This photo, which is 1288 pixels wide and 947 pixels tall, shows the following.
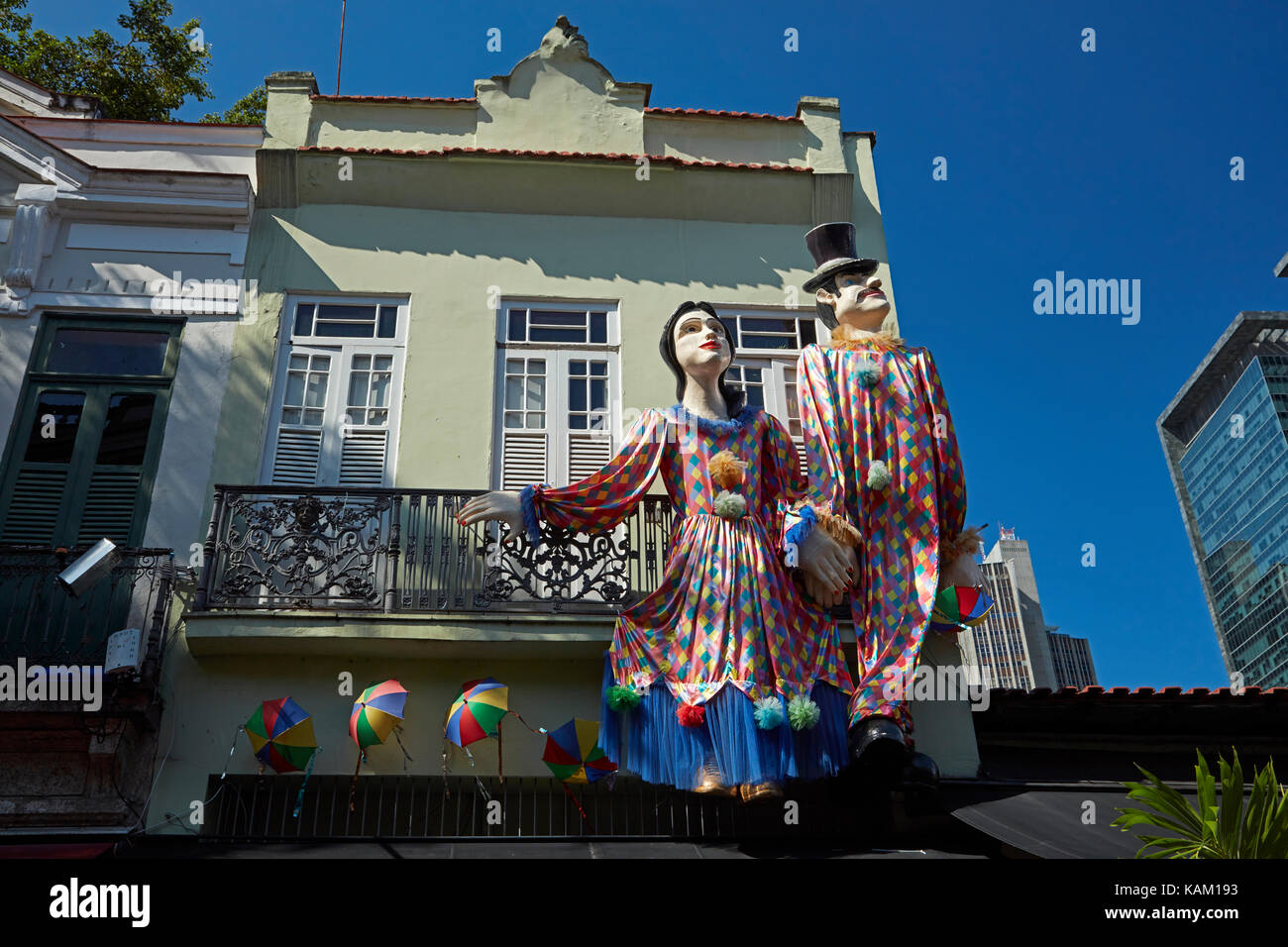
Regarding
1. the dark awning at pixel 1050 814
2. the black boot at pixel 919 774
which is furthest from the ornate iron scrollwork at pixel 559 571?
the dark awning at pixel 1050 814

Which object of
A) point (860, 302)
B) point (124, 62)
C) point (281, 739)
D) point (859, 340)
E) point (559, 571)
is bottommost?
point (281, 739)

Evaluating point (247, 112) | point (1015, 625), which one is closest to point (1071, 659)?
point (1015, 625)

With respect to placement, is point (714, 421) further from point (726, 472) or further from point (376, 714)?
point (376, 714)

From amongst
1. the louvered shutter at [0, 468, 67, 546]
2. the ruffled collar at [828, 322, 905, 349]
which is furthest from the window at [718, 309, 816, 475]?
the louvered shutter at [0, 468, 67, 546]

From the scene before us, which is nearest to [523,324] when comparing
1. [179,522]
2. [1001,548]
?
[179,522]

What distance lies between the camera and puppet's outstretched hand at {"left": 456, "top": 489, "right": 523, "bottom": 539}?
25.0 feet

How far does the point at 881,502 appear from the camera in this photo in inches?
302

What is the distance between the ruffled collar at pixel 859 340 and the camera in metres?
8.26

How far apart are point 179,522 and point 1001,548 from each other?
67.7 m

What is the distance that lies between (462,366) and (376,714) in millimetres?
3185

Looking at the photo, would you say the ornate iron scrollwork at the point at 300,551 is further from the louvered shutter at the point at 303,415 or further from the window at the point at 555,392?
the window at the point at 555,392

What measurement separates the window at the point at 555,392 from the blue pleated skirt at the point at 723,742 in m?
2.38

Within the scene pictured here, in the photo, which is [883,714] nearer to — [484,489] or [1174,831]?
[1174,831]
